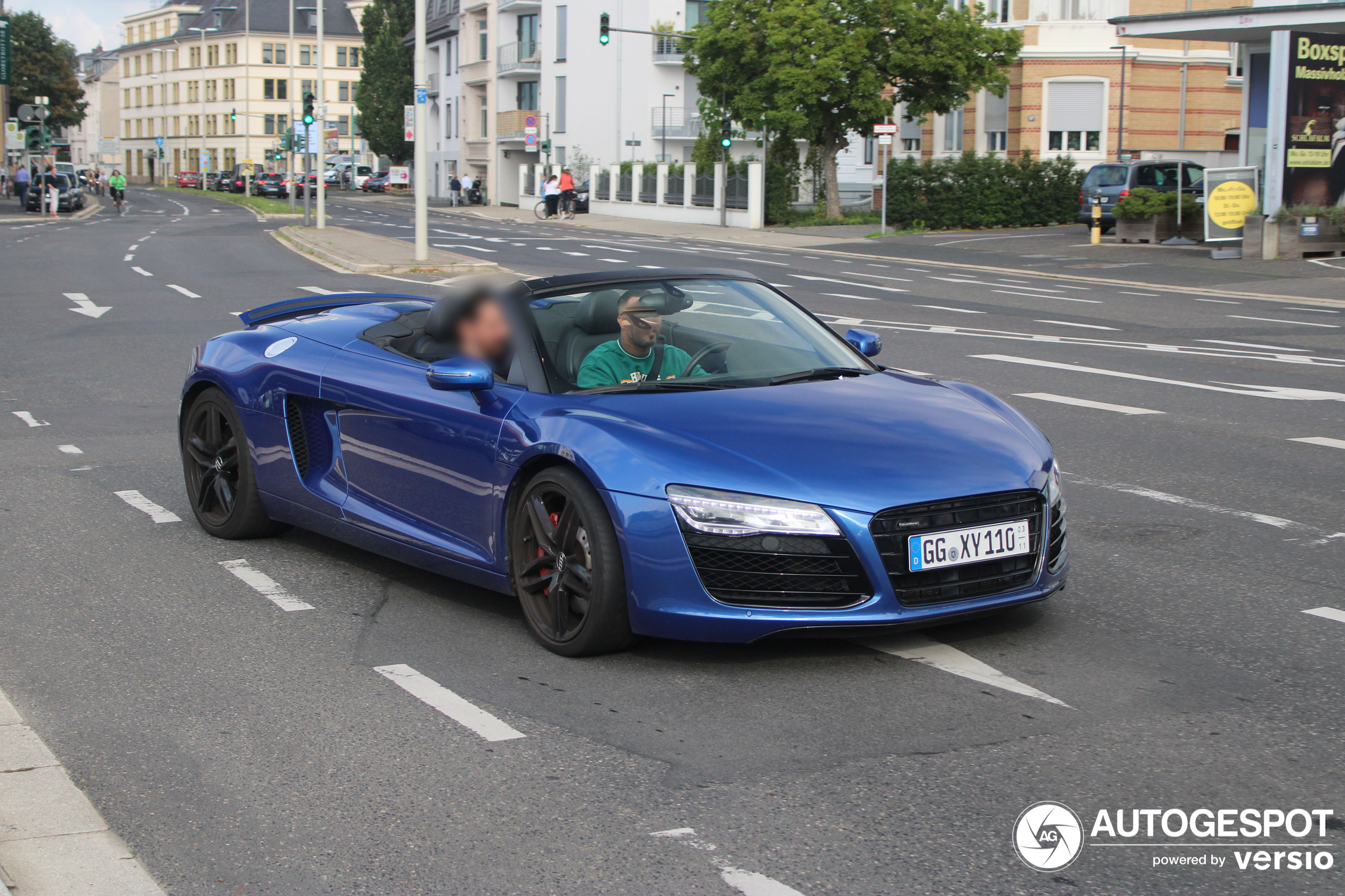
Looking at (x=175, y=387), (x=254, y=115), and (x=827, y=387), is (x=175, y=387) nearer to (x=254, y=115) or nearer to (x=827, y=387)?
(x=827, y=387)

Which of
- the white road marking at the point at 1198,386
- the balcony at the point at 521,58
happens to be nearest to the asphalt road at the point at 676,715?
the white road marking at the point at 1198,386

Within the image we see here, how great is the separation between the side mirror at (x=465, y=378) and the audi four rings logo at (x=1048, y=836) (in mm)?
2455

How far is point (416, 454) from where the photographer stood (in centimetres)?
564

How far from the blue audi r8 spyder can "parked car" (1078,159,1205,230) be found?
34.9m

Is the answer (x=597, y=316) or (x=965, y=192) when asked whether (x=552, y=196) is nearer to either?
(x=965, y=192)

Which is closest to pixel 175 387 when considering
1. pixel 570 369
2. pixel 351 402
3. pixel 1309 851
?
pixel 351 402

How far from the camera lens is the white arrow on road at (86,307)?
1897 centimetres

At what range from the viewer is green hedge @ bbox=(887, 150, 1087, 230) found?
148ft

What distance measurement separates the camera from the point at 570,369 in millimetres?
5461

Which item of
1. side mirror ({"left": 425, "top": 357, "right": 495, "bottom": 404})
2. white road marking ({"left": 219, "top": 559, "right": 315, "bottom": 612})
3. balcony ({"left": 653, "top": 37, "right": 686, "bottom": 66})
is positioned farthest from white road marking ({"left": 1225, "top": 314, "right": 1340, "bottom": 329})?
balcony ({"left": 653, "top": 37, "right": 686, "bottom": 66})

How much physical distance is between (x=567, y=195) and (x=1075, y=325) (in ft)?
141

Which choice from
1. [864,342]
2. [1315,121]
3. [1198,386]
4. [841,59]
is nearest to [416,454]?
[864,342]

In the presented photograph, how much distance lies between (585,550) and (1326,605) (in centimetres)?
275

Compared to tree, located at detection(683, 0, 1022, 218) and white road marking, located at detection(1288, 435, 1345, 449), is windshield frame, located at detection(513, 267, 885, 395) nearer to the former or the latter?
white road marking, located at detection(1288, 435, 1345, 449)
